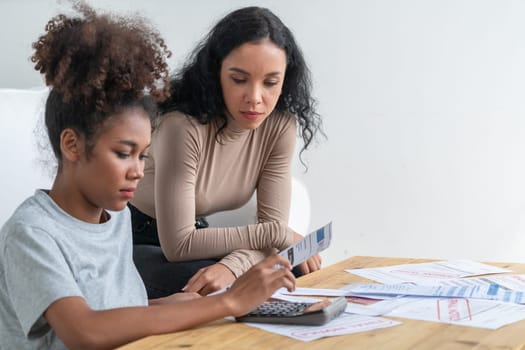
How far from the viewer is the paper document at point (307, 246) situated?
4.02 ft

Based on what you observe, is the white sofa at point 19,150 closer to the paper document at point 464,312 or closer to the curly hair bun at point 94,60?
the curly hair bun at point 94,60

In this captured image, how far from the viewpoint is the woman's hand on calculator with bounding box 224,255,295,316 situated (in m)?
1.14

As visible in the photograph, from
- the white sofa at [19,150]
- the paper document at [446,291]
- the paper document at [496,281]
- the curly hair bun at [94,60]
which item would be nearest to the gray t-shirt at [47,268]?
the curly hair bun at [94,60]

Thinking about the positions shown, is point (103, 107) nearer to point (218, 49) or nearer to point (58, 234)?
point (58, 234)

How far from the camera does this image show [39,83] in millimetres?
2721

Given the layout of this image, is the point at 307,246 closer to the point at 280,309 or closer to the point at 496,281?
the point at 280,309

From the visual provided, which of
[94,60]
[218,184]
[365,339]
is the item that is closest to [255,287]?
[365,339]

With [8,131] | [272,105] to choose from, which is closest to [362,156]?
[272,105]

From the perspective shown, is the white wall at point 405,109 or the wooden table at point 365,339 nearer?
the wooden table at point 365,339

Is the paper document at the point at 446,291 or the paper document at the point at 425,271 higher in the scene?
the paper document at the point at 446,291

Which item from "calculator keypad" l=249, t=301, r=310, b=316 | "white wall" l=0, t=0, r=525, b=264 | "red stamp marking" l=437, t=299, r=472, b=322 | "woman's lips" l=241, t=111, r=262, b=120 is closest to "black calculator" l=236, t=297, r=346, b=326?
"calculator keypad" l=249, t=301, r=310, b=316

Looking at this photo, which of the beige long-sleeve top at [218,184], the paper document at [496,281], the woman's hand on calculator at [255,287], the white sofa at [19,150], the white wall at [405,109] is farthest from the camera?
the white wall at [405,109]

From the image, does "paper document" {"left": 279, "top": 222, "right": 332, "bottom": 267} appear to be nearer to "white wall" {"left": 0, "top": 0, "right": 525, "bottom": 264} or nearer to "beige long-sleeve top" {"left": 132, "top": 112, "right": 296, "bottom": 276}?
"beige long-sleeve top" {"left": 132, "top": 112, "right": 296, "bottom": 276}

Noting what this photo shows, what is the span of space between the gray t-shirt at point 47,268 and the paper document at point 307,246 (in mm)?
280
